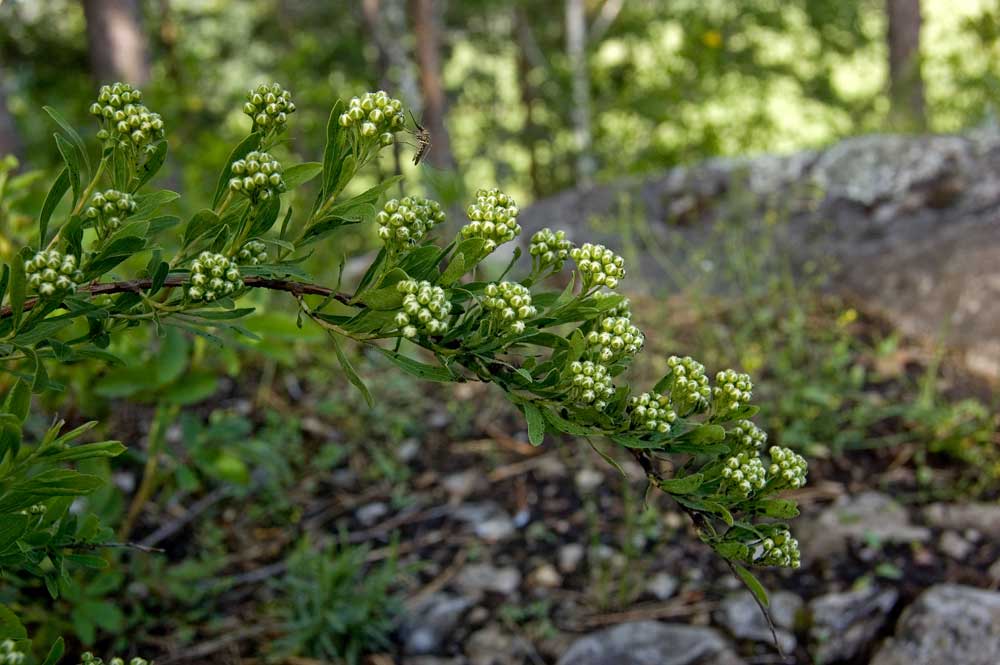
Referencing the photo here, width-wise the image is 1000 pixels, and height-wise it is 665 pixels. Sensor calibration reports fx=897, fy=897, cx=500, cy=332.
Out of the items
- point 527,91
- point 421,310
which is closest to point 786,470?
point 421,310

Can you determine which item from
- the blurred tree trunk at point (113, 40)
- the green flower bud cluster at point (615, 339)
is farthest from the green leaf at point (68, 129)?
the blurred tree trunk at point (113, 40)

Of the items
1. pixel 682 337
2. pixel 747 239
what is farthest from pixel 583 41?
pixel 682 337

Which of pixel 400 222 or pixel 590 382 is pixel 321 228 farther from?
pixel 590 382

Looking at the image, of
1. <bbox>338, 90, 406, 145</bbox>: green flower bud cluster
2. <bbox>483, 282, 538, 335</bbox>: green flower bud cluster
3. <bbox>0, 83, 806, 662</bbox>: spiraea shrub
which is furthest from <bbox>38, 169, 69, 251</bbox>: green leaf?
<bbox>483, 282, 538, 335</bbox>: green flower bud cluster

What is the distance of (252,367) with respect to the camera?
167 inches

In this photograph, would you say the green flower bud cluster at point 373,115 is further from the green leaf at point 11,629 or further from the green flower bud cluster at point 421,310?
the green leaf at point 11,629

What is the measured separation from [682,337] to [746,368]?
1.88 ft

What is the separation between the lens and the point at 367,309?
4.18 ft

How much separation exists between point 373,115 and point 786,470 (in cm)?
79

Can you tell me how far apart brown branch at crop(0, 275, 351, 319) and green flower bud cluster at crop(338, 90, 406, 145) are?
0.23 metres

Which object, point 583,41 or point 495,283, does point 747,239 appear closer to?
point 495,283

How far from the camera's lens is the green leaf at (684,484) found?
127 centimetres

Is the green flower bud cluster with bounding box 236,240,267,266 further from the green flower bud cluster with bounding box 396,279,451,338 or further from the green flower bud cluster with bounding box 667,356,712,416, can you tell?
the green flower bud cluster with bounding box 667,356,712,416

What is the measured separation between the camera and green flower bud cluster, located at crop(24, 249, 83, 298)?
1.13 m
